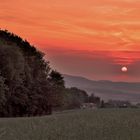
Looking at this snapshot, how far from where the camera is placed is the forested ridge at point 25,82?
64.7 m

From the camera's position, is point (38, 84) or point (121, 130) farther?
point (38, 84)

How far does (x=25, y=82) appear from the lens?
69812mm

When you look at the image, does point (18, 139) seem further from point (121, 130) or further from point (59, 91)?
point (59, 91)

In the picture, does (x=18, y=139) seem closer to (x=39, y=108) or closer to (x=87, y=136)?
(x=87, y=136)

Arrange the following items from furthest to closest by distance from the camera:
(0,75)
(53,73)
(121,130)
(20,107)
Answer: (53,73)
(20,107)
(0,75)
(121,130)

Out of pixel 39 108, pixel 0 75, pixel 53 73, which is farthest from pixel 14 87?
pixel 53 73

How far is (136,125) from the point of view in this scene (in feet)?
85.6

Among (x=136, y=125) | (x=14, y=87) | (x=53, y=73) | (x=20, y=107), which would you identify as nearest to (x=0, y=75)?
(x=14, y=87)

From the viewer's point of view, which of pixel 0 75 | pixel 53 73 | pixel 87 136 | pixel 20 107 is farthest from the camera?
pixel 53 73

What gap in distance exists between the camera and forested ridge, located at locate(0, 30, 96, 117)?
212 ft

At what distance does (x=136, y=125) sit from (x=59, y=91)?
51.1 meters

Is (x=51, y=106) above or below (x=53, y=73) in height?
below

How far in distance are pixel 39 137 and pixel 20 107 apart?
4625 centimetres

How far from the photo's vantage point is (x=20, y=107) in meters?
69.2
